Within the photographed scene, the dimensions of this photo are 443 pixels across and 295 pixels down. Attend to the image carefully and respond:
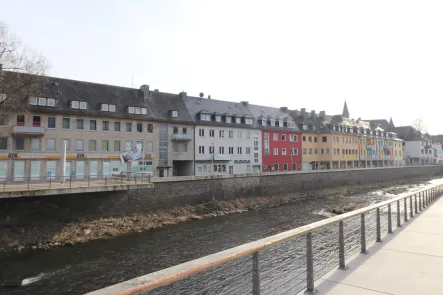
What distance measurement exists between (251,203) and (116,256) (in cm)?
1729

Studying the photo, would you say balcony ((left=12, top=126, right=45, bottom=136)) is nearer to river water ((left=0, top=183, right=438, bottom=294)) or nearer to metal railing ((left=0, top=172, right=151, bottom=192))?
metal railing ((left=0, top=172, right=151, bottom=192))

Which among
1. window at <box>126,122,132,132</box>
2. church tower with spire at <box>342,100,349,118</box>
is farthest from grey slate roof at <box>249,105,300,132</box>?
church tower with spire at <box>342,100,349,118</box>

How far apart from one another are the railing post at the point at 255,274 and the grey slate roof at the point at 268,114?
1877 inches

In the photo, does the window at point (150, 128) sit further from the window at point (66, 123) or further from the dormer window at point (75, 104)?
the window at point (66, 123)

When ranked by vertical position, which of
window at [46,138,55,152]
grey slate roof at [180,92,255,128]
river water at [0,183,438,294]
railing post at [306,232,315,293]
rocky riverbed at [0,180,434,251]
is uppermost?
grey slate roof at [180,92,255,128]

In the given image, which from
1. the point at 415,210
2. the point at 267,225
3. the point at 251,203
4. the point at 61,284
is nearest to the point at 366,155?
the point at 251,203

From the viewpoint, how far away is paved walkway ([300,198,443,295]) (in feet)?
13.6

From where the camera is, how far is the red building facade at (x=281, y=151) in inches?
2005

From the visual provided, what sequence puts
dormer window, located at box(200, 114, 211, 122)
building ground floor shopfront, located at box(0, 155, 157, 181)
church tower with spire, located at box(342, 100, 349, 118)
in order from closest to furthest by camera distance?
building ground floor shopfront, located at box(0, 155, 157, 181) < dormer window, located at box(200, 114, 211, 122) < church tower with spire, located at box(342, 100, 349, 118)

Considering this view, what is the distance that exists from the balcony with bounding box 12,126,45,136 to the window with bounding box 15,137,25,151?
2.50 ft

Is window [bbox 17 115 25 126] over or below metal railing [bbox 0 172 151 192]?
over

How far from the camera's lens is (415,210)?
36.9 ft

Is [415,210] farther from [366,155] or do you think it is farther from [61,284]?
[366,155]

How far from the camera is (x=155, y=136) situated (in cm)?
3875
